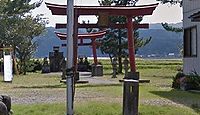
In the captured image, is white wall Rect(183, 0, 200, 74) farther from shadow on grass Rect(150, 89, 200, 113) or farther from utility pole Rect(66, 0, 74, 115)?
utility pole Rect(66, 0, 74, 115)

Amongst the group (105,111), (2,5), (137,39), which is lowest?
(105,111)

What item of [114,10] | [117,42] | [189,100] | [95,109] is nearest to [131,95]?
[95,109]

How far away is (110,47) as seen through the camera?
39.2 metres

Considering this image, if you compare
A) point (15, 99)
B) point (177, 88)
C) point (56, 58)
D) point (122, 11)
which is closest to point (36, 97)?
point (15, 99)

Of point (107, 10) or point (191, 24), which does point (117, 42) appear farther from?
point (191, 24)

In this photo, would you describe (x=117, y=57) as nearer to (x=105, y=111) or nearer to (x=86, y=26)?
(x=86, y=26)

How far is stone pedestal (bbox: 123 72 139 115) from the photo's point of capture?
9.35 meters

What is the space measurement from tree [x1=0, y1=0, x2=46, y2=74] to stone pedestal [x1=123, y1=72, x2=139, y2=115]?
95.1 ft

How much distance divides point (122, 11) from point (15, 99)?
8904 millimetres

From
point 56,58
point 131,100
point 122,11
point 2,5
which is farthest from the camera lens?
point 56,58

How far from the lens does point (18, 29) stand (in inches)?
1555

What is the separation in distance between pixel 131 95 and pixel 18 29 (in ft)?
102

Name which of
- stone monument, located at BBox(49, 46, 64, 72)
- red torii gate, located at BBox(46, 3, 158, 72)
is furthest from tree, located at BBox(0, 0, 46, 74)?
red torii gate, located at BBox(46, 3, 158, 72)

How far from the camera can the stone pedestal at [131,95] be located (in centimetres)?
935
